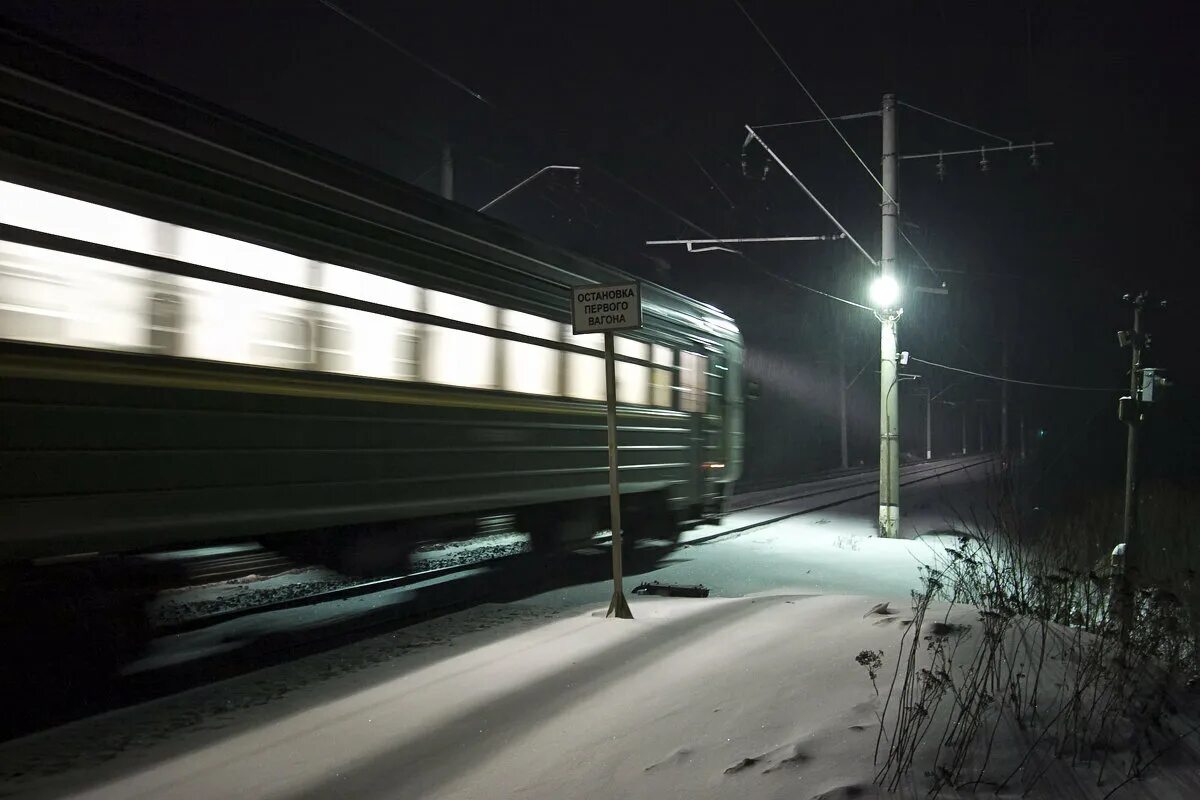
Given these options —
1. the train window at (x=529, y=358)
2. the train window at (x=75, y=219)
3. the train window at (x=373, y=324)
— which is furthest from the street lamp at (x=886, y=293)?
the train window at (x=75, y=219)

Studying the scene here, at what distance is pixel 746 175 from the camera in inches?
558

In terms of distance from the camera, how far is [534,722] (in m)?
4.11

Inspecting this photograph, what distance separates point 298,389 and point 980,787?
4.12 m

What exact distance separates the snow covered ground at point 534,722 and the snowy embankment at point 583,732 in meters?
0.01

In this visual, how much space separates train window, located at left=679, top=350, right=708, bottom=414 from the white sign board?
13.7 feet

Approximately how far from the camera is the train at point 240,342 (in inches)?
168

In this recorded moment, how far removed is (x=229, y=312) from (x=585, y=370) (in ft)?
13.0

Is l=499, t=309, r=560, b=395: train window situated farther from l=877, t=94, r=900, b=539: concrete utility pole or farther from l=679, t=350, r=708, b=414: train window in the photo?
l=877, t=94, r=900, b=539: concrete utility pole

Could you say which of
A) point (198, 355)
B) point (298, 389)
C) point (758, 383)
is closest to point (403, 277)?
point (298, 389)

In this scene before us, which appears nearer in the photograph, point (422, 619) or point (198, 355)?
point (198, 355)

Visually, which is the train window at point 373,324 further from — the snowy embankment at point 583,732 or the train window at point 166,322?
the snowy embankment at point 583,732

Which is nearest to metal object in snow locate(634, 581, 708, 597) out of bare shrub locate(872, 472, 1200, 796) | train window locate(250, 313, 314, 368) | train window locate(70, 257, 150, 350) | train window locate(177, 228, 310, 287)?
bare shrub locate(872, 472, 1200, 796)

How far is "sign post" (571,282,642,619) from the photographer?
6.43 metres

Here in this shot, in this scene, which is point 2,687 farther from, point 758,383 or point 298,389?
point 758,383
